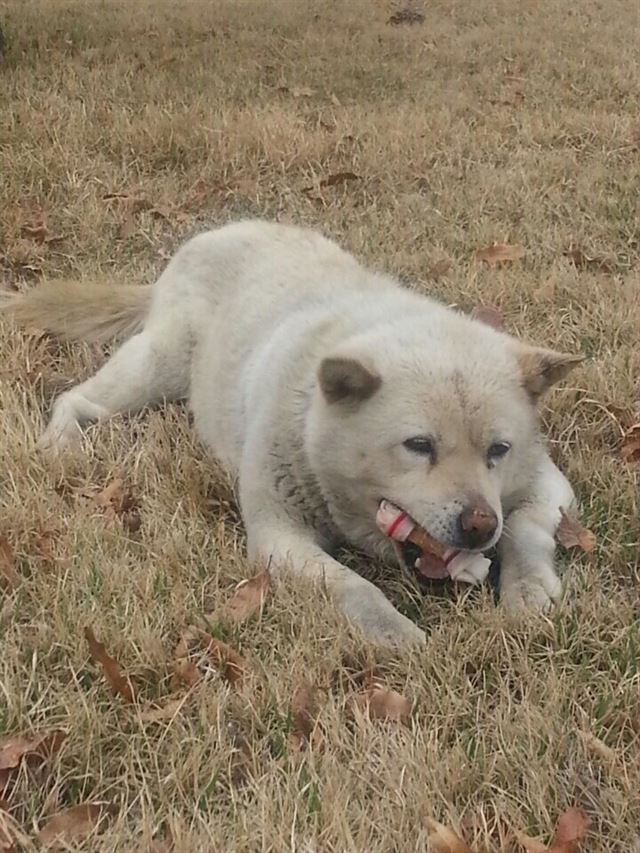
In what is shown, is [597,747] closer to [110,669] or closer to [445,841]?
[445,841]

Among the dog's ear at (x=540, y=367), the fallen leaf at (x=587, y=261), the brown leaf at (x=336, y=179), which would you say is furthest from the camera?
the brown leaf at (x=336, y=179)

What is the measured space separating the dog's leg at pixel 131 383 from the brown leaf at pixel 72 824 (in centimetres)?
217

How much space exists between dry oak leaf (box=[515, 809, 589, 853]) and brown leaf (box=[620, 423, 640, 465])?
1758 mm

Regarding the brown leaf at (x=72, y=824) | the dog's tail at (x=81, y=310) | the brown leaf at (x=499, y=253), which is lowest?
the brown leaf at (x=499, y=253)

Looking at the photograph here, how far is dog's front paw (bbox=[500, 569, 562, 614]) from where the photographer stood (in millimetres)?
2764

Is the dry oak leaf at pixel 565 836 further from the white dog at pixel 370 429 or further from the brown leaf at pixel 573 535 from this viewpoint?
the brown leaf at pixel 573 535

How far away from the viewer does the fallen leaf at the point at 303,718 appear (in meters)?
2.31

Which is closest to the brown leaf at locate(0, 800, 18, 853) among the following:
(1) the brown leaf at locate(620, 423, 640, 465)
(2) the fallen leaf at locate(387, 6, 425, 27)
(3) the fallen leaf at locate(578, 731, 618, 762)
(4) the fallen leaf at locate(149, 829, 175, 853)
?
(4) the fallen leaf at locate(149, 829, 175, 853)

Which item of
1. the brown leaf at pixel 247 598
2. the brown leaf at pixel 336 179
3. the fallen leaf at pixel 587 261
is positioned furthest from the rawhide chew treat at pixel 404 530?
the brown leaf at pixel 336 179

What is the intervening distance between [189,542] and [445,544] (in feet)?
2.59

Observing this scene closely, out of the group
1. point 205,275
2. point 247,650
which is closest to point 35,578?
point 247,650

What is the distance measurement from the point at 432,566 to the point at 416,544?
83 millimetres

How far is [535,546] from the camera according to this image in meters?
3.05

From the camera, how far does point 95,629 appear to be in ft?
8.49
